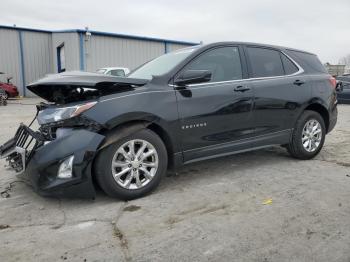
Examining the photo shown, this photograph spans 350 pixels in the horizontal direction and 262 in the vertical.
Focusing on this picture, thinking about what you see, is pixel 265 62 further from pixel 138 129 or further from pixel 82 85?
pixel 82 85

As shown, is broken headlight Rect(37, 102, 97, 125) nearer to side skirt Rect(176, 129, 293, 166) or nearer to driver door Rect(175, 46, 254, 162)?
driver door Rect(175, 46, 254, 162)

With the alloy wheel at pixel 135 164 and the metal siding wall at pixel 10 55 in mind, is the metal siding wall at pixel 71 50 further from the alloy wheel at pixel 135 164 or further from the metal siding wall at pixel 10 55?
the alloy wheel at pixel 135 164

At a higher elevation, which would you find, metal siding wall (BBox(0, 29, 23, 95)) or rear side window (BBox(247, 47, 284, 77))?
metal siding wall (BBox(0, 29, 23, 95))

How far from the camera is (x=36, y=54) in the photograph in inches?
951

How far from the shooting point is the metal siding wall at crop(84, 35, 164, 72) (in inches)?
878

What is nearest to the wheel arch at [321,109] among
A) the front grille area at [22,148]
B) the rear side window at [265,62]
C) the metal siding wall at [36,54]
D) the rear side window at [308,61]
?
the rear side window at [308,61]

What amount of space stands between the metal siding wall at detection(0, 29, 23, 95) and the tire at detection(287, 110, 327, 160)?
71.3 feet

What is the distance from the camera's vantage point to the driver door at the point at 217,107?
13.9ft

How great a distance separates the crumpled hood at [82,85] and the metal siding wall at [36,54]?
832 inches

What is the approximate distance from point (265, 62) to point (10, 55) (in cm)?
2171

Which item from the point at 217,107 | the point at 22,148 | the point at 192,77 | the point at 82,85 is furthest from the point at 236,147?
the point at 22,148

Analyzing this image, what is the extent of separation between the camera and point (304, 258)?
275cm

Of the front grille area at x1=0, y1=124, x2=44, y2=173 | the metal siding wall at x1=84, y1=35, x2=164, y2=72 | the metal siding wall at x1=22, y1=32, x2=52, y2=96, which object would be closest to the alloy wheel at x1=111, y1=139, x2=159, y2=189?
the front grille area at x1=0, y1=124, x2=44, y2=173

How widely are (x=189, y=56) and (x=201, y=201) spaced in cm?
Answer: 169
